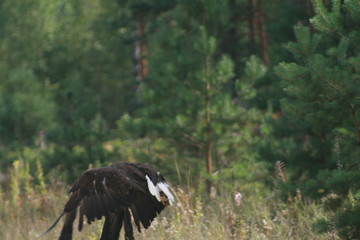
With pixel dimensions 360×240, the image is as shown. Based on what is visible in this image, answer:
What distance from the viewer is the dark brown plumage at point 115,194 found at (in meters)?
5.52

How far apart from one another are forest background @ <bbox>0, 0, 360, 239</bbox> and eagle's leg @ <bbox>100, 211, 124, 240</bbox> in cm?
59

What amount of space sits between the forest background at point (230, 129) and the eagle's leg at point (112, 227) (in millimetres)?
590

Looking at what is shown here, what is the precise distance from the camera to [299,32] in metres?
6.12

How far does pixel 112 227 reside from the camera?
5.97 metres

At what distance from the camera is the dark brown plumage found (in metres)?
5.52

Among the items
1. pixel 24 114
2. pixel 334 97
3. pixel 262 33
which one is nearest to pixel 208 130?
pixel 334 97

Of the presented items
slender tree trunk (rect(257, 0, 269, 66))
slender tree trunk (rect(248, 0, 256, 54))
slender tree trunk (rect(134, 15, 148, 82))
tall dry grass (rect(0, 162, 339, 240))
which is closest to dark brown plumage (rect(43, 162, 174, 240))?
tall dry grass (rect(0, 162, 339, 240))

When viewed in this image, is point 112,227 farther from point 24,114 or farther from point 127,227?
point 24,114

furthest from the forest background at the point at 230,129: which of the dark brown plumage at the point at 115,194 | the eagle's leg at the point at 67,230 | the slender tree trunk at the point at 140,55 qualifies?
the slender tree trunk at the point at 140,55

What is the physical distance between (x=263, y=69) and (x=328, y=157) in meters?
2.91

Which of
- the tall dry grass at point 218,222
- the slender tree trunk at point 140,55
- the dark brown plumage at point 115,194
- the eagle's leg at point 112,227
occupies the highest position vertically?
the dark brown plumage at point 115,194

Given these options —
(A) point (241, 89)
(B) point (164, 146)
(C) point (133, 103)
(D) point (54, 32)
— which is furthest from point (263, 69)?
→ (D) point (54, 32)

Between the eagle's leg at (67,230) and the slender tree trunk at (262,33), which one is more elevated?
the eagle's leg at (67,230)

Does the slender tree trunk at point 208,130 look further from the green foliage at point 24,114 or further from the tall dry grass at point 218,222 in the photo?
the green foliage at point 24,114
